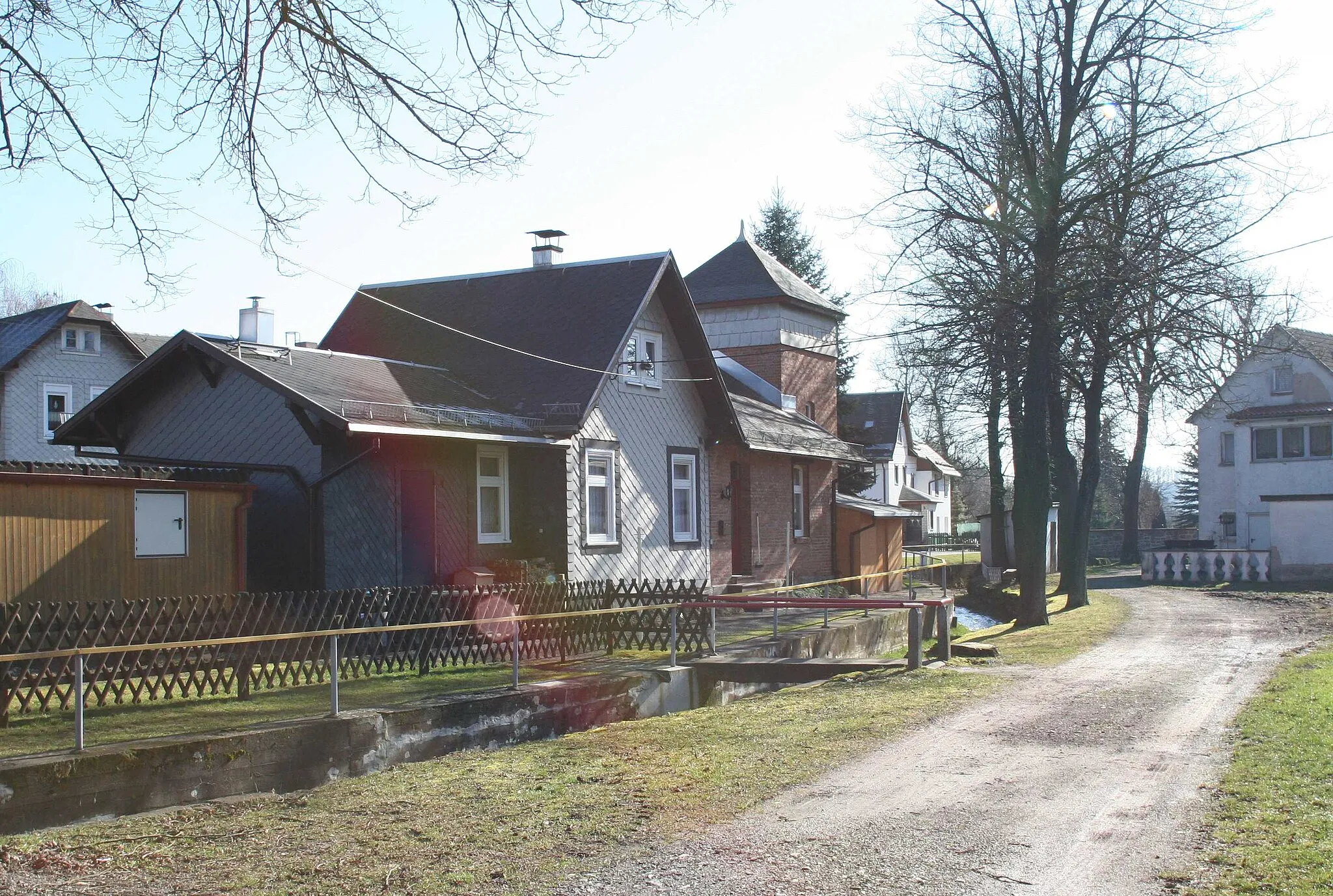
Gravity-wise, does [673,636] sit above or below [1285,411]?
below

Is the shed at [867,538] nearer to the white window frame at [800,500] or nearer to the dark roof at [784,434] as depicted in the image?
the dark roof at [784,434]

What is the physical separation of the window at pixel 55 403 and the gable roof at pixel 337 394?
83.1 feet

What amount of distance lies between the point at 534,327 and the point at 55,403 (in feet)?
89.7

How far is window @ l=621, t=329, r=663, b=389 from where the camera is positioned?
24.4m

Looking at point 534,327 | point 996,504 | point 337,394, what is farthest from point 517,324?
point 996,504

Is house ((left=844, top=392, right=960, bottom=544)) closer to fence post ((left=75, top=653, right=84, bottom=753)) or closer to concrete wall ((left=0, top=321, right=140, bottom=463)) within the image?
concrete wall ((left=0, top=321, right=140, bottom=463))

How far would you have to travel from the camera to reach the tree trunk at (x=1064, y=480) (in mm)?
33094

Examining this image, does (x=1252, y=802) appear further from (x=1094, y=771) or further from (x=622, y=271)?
(x=622, y=271)

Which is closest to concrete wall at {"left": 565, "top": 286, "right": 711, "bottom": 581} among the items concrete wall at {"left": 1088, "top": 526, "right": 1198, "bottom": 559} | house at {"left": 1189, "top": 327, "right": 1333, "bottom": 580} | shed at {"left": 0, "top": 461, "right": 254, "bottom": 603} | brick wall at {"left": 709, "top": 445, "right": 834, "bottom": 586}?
brick wall at {"left": 709, "top": 445, "right": 834, "bottom": 586}

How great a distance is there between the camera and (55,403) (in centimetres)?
4431

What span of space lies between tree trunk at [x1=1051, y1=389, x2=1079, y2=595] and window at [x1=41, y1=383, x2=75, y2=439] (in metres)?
32.9

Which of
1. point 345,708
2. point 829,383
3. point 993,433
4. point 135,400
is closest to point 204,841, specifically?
point 345,708

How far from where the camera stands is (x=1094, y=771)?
9781mm

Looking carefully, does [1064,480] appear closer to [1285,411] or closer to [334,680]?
[1285,411]
